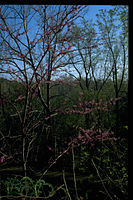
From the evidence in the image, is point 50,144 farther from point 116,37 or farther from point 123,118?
point 116,37

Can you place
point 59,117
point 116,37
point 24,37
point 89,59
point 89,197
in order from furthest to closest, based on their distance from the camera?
point 59,117 < point 116,37 < point 89,59 < point 89,197 < point 24,37

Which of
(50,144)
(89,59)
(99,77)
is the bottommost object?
(50,144)

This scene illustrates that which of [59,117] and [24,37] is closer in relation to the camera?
[24,37]

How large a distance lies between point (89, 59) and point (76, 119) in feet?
2.78

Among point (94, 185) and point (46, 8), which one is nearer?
point (46, 8)

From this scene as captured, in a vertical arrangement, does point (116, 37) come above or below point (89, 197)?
above

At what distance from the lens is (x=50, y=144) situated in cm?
190

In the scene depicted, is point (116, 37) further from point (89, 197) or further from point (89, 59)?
point (89, 197)

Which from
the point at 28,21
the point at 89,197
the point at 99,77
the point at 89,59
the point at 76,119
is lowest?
the point at 89,197

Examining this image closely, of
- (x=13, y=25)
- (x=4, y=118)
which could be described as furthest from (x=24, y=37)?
(x=4, y=118)

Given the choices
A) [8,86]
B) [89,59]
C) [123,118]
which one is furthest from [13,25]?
[123,118]

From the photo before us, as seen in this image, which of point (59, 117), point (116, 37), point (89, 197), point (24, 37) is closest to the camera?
point (24, 37)

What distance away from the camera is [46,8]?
129cm

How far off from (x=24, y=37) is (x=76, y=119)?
1.34 metres
